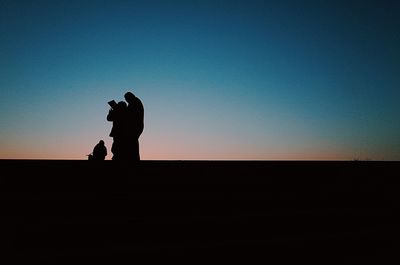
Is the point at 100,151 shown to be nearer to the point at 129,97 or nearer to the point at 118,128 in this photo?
the point at 118,128

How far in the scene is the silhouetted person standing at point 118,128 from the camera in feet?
24.7

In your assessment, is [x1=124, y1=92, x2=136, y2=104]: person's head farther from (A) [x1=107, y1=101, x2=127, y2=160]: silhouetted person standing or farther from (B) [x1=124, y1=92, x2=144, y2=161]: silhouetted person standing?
(A) [x1=107, y1=101, x2=127, y2=160]: silhouetted person standing
